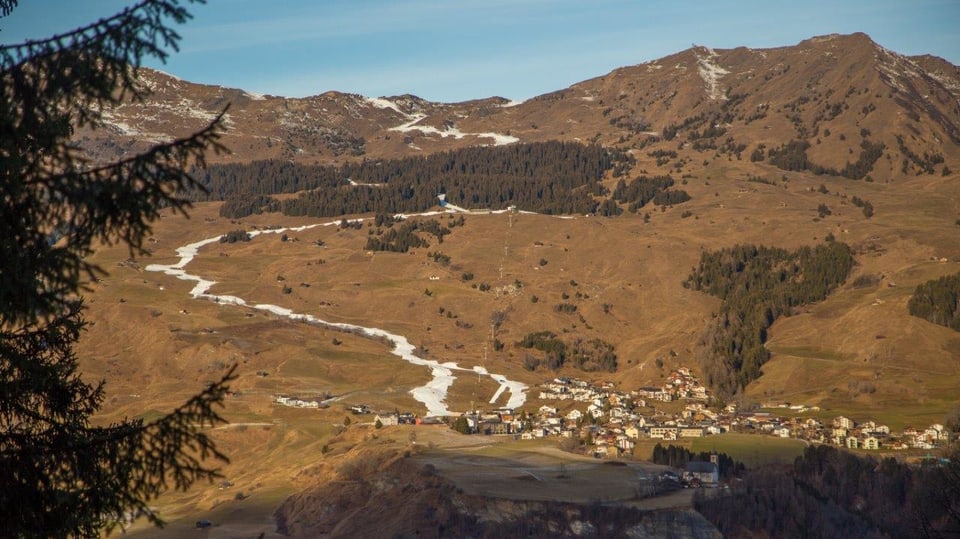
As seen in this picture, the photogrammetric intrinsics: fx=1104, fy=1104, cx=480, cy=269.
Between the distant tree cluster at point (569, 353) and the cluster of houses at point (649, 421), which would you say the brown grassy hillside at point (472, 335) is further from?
the cluster of houses at point (649, 421)

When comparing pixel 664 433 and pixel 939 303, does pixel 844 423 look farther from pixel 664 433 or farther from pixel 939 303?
pixel 939 303

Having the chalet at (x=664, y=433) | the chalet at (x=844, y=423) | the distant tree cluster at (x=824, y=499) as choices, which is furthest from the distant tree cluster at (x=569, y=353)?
the distant tree cluster at (x=824, y=499)

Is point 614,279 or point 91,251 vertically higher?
point 91,251

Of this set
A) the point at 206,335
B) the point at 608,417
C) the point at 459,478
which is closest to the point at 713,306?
the point at 608,417

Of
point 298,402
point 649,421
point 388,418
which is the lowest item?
point 649,421

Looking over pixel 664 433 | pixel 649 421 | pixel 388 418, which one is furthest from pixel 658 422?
pixel 388 418

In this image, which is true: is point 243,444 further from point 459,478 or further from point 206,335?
point 206,335
